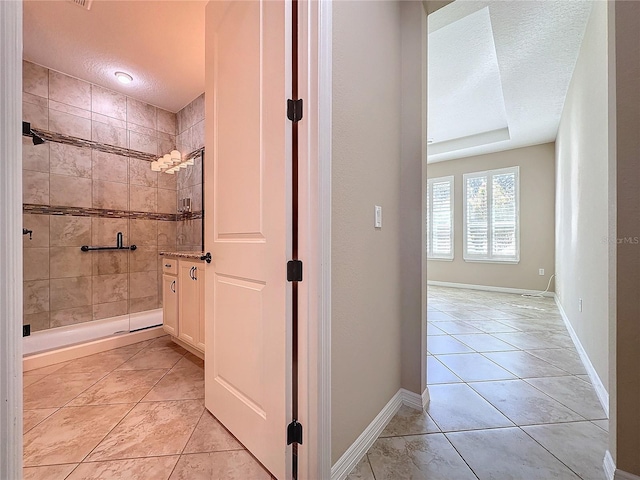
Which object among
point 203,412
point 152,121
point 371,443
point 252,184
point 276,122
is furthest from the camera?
point 152,121

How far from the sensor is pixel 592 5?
214 cm

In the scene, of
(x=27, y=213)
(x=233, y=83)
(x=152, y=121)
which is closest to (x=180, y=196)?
(x=152, y=121)

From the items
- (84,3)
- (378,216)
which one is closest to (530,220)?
(378,216)

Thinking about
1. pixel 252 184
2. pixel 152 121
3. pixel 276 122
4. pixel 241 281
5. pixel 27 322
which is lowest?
pixel 27 322

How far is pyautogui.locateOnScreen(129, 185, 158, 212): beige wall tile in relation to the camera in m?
3.43

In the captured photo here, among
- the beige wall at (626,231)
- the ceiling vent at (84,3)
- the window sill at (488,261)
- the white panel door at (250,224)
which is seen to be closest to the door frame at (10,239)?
the white panel door at (250,224)

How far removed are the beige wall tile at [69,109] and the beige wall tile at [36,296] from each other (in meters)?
1.75

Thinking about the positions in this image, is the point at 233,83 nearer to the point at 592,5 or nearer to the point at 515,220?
the point at 592,5

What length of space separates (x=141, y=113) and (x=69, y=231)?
161 centimetres

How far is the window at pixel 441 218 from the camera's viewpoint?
6117mm

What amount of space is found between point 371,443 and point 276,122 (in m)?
1.55

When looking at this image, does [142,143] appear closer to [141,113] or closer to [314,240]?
[141,113]

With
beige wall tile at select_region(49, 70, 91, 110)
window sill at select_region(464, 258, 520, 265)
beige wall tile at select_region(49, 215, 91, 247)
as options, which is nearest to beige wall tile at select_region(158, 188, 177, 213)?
beige wall tile at select_region(49, 215, 91, 247)

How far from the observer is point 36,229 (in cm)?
275
